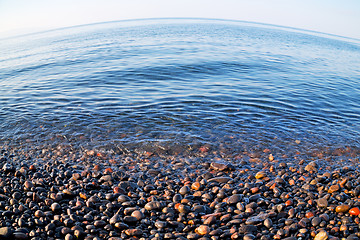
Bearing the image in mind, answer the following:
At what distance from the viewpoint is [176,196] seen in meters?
5.99

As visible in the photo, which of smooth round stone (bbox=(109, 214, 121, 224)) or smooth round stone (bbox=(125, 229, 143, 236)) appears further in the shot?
smooth round stone (bbox=(109, 214, 121, 224))

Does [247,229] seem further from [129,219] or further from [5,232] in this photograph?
[5,232]

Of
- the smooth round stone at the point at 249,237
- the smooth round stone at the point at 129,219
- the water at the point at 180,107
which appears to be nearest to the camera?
the smooth round stone at the point at 249,237

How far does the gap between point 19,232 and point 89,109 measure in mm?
8728

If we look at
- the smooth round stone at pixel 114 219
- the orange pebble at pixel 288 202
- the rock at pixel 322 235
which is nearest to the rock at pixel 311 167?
the orange pebble at pixel 288 202

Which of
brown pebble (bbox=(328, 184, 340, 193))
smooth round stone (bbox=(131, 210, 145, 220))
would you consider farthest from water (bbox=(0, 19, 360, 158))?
smooth round stone (bbox=(131, 210, 145, 220))

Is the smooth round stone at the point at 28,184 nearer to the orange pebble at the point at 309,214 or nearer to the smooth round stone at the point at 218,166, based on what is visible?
the smooth round stone at the point at 218,166

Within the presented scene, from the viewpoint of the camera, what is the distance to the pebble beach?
490cm

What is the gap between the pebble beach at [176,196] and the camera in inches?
193

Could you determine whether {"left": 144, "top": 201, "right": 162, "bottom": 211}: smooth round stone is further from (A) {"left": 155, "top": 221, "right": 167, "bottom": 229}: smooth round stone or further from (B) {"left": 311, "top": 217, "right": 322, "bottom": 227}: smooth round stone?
(B) {"left": 311, "top": 217, "right": 322, "bottom": 227}: smooth round stone

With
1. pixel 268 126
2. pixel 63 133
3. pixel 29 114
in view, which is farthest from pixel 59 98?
pixel 268 126

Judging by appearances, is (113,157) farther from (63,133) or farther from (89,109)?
(89,109)

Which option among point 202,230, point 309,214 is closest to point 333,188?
point 309,214

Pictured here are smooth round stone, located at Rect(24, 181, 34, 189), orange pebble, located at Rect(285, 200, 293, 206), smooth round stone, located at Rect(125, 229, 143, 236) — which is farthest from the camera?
smooth round stone, located at Rect(24, 181, 34, 189)
